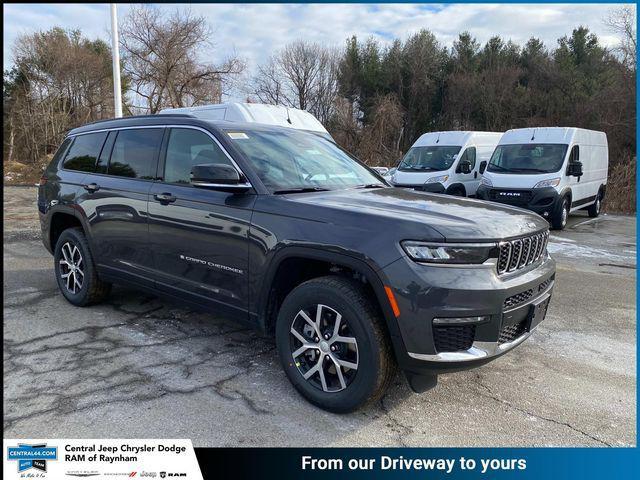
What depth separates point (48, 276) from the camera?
6.28 meters

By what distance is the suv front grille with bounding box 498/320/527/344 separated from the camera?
294 centimetres

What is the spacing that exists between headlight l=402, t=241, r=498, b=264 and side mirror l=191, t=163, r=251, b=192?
128 centimetres

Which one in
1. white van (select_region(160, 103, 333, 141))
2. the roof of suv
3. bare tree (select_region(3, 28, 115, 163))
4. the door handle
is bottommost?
the door handle

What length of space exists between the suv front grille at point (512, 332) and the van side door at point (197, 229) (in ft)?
5.53

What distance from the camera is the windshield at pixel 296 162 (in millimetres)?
3645

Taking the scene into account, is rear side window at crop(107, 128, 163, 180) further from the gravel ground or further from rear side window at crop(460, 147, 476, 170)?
rear side window at crop(460, 147, 476, 170)

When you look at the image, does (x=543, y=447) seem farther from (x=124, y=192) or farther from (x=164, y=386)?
(x=124, y=192)

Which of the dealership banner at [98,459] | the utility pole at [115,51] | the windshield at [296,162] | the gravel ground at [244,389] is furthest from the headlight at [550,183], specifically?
the utility pole at [115,51]

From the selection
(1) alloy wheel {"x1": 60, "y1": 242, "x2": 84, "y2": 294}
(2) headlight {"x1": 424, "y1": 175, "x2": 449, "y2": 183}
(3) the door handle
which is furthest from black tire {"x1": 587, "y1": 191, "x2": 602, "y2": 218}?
(1) alloy wheel {"x1": 60, "y1": 242, "x2": 84, "y2": 294}

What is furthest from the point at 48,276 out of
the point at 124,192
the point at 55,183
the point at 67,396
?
the point at 67,396

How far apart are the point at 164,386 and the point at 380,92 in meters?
31.3

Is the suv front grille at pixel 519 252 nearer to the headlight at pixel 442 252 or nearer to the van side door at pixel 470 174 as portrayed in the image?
the headlight at pixel 442 252

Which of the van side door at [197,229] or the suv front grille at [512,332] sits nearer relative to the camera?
the suv front grille at [512,332]

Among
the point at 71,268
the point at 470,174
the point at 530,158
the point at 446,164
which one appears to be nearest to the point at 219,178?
the point at 71,268
